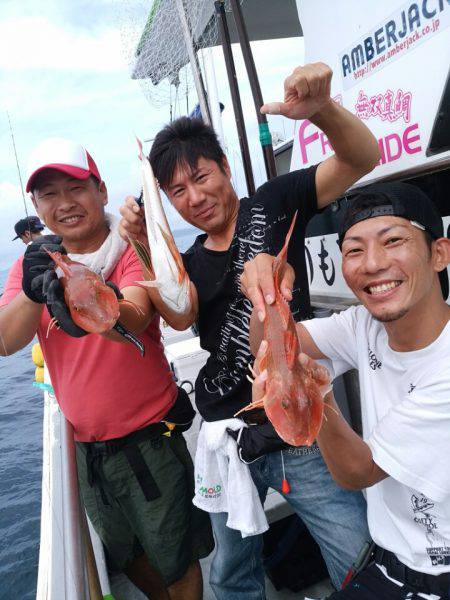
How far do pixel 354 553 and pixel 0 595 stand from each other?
16.8ft

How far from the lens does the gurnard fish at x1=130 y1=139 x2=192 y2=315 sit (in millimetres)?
1835

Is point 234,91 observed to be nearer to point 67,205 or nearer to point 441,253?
point 67,205

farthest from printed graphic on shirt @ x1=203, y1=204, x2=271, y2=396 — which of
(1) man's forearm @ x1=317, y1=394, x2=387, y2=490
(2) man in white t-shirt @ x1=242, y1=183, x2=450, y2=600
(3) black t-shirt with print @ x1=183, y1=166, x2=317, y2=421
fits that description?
(1) man's forearm @ x1=317, y1=394, x2=387, y2=490

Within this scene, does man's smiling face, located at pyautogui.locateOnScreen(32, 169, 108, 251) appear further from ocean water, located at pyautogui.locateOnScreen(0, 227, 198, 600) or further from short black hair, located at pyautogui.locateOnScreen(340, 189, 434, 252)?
short black hair, located at pyautogui.locateOnScreen(340, 189, 434, 252)

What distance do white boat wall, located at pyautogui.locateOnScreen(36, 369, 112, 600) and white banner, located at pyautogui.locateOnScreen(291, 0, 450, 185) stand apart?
2.32 m

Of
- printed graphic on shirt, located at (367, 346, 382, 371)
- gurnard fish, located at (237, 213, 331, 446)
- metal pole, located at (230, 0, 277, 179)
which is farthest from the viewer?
metal pole, located at (230, 0, 277, 179)

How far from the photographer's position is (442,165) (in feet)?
6.48

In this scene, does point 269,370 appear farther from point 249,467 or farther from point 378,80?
point 378,80

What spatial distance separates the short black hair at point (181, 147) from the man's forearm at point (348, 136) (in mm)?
610

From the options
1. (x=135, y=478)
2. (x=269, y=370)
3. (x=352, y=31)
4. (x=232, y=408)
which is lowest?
(x=135, y=478)

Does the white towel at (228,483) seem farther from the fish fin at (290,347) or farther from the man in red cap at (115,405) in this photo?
the fish fin at (290,347)

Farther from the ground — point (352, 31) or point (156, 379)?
point (352, 31)

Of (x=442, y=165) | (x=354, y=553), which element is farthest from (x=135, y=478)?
(x=442, y=165)

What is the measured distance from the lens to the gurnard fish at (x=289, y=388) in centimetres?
127
